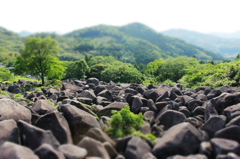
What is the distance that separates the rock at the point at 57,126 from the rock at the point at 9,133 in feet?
2.93

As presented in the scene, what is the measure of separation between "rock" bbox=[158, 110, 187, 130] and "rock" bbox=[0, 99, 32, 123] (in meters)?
5.72

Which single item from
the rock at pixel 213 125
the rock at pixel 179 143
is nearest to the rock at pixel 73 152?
the rock at pixel 179 143

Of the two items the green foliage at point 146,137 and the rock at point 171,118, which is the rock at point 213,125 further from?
the green foliage at point 146,137

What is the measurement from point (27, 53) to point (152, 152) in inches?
1383

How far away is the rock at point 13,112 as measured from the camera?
9.02 metres

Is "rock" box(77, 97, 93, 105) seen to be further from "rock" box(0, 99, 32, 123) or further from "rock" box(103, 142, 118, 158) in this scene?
"rock" box(103, 142, 118, 158)

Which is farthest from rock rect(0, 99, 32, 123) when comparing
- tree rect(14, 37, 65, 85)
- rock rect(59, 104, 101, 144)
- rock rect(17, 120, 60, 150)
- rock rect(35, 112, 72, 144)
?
tree rect(14, 37, 65, 85)

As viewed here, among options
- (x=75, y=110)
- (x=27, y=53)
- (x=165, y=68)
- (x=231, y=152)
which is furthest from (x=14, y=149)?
(x=165, y=68)

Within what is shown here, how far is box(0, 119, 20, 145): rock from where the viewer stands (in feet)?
23.3

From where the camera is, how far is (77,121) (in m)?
8.70

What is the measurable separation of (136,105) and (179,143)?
5850 millimetres

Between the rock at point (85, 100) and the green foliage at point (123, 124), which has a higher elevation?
the green foliage at point (123, 124)

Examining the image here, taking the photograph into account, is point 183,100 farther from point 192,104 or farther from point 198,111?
point 198,111

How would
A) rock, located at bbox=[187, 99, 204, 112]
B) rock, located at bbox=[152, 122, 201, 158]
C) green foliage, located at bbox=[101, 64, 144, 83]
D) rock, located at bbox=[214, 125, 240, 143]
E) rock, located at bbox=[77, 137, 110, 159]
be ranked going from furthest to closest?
green foliage, located at bbox=[101, 64, 144, 83] < rock, located at bbox=[187, 99, 204, 112] < rock, located at bbox=[214, 125, 240, 143] < rock, located at bbox=[152, 122, 201, 158] < rock, located at bbox=[77, 137, 110, 159]
